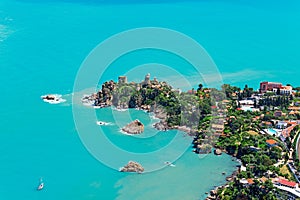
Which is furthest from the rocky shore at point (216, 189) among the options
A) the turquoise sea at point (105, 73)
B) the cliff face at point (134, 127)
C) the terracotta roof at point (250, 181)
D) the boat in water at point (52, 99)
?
the boat in water at point (52, 99)

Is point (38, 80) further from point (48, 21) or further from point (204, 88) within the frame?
point (48, 21)

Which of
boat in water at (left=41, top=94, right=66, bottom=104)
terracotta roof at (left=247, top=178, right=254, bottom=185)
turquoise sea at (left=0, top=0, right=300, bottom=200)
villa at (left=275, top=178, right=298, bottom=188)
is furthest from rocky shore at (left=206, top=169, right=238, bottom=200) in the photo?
boat in water at (left=41, top=94, right=66, bottom=104)

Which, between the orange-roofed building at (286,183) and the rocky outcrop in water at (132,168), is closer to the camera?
the orange-roofed building at (286,183)

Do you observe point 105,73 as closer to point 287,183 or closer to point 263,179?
point 263,179

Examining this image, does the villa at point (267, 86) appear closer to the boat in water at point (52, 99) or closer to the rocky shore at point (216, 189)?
the rocky shore at point (216, 189)

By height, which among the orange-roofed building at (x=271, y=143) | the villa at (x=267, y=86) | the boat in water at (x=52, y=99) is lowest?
the orange-roofed building at (x=271, y=143)

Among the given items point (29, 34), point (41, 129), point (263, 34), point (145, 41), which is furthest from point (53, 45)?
point (263, 34)

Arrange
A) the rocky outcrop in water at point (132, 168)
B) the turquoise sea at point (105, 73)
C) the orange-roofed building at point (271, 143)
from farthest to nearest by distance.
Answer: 1. the orange-roofed building at point (271, 143)
2. the rocky outcrop in water at point (132, 168)
3. the turquoise sea at point (105, 73)

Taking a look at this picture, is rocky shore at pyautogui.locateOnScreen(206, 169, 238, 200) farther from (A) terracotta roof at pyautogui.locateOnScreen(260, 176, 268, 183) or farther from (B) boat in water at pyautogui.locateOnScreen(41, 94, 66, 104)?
(B) boat in water at pyautogui.locateOnScreen(41, 94, 66, 104)

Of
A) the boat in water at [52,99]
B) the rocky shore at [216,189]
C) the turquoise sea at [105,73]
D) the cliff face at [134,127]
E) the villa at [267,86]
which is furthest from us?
the villa at [267,86]
